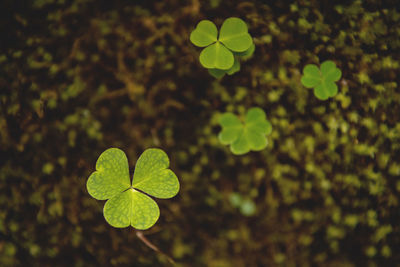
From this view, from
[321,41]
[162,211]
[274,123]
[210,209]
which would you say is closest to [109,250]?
[162,211]

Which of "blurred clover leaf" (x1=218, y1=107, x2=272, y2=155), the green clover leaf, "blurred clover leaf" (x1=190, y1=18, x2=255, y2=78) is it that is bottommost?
"blurred clover leaf" (x1=218, y1=107, x2=272, y2=155)

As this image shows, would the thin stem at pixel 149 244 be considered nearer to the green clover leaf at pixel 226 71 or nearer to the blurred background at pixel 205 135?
the blurred background at pixel 205 135

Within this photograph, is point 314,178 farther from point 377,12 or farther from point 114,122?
point 114,122

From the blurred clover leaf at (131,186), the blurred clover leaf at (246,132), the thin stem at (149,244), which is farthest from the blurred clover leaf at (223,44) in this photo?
the thin stem at (149,244)

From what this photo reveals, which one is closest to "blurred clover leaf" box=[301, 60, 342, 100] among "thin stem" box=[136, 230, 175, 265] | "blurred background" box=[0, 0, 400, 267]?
"blurred background" box=[0, 0, 400, 267]

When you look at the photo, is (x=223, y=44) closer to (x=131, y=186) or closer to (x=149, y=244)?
(x=131, y=186)

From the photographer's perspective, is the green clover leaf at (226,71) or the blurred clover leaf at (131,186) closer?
the blurred clover leaf at (131,186)

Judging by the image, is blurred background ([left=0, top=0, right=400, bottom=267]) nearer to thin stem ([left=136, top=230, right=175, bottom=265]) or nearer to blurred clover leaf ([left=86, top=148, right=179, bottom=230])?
thin stem ([left=136, top=230, right=175, bottom=265])
